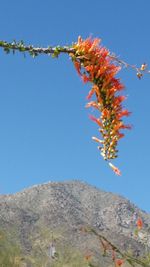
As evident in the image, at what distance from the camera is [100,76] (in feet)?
22.2

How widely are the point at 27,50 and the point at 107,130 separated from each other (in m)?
1.47

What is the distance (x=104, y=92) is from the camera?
6.79 m

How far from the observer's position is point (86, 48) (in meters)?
6.95

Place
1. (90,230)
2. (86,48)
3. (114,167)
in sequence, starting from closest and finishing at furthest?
(114,167)
(86,48)
(90,230)

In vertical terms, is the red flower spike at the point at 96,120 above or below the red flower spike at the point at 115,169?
above

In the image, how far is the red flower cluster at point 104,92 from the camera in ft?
21.9

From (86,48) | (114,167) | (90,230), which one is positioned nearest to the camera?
(114,167)

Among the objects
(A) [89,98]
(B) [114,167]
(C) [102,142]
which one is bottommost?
(B) [114,167]

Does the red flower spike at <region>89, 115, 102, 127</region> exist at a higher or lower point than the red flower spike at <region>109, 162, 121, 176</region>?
higher

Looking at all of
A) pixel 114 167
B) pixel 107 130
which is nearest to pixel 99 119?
pixel 107 130

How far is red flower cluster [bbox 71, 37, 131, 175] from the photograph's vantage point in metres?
6.66

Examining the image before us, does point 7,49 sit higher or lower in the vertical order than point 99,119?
higher

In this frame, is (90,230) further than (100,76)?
Yes

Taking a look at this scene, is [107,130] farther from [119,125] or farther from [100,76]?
[100,76]
